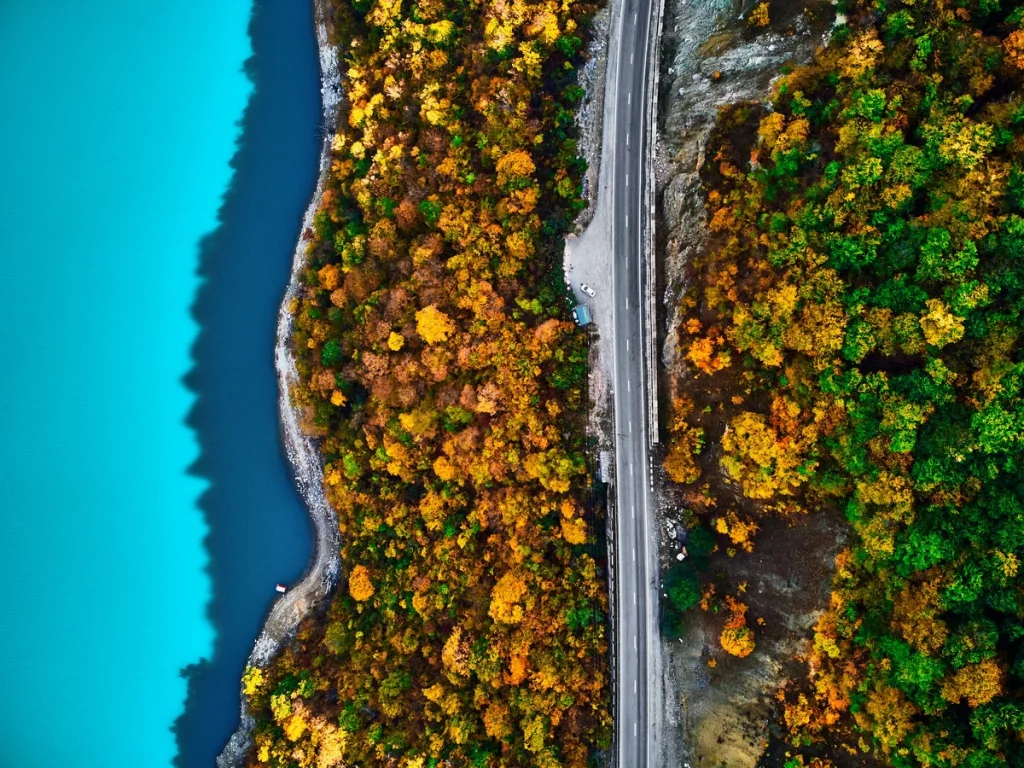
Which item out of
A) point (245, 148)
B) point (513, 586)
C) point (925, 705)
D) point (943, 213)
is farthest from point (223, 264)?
point (925, 705)

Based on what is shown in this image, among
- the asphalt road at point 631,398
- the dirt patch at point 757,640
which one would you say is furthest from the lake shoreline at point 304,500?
the dirt patch at point 757,640

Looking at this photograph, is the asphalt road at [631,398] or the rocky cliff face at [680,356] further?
the asphalt road at [631,398]

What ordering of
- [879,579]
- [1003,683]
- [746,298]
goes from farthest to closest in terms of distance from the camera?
[746,298] < [879,579] < [1003,683]

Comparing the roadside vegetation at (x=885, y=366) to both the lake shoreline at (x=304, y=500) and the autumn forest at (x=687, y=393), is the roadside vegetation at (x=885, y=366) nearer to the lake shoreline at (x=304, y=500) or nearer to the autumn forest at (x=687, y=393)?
the autumn forest at (x=687, y=393)

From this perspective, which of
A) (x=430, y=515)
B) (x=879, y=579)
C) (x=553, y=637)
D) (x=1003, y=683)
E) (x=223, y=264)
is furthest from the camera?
(x=223, y=264)

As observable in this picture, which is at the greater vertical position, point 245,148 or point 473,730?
point 245,148

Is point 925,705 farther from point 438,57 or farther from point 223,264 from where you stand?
point 223,264
